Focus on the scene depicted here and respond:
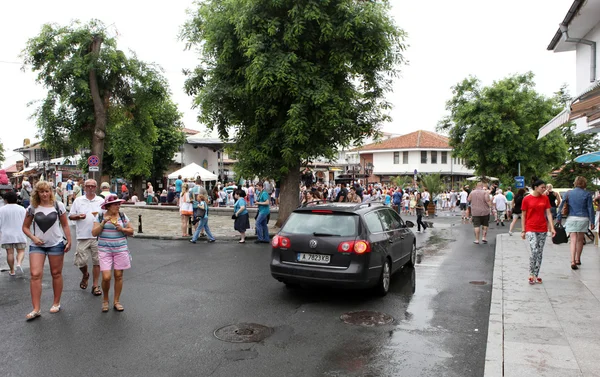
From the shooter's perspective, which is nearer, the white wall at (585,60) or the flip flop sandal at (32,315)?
the flip flop sandal at (32,315)

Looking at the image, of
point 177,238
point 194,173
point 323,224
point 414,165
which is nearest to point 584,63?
point 323,224

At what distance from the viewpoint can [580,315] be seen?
6066 mm

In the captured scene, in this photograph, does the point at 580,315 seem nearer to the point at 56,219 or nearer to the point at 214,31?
the point at 56,219

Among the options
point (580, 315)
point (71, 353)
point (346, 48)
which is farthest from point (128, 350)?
point (346, 48)

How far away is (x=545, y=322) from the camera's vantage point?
5.74 meters

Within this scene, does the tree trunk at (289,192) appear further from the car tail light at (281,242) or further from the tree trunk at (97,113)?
the tree trunk at (97,113)

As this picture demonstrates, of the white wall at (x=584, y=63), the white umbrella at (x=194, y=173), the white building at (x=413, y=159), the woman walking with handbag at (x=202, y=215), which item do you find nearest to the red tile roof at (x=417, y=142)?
the white building at (x=413, y=159)

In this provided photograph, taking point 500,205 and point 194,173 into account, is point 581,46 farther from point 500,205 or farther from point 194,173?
point 194,173

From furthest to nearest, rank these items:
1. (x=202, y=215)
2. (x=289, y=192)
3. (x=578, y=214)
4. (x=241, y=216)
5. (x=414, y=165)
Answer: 1. (x=414, y=165)
2. (x=289, y=192)
3. (x=202, y=215)
4. (x=241, y=216)
5. (x=578, y=214)

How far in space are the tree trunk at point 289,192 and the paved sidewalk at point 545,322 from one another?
8.38 m

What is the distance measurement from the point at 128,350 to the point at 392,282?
4958mm

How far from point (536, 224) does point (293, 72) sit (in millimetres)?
8751

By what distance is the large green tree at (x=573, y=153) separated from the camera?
36.3 m

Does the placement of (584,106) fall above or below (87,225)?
above
